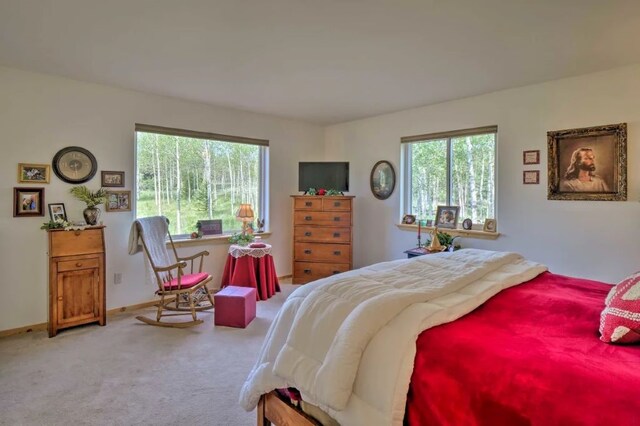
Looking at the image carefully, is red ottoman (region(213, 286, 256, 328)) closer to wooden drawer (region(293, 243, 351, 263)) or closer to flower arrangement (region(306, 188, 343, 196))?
wooden drawer (region(293, 243, 351, 263))

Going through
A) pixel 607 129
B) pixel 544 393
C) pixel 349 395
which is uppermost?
pixel 607 129

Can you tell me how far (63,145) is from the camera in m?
3.60

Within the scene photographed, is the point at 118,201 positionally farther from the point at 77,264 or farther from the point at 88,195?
the point at 77,264

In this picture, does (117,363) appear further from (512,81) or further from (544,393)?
(512,81)

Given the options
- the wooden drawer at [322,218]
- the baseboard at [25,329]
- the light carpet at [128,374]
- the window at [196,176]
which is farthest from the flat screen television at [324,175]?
the baseboard at [25,329]

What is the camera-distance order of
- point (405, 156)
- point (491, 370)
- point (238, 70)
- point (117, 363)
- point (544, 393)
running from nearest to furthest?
1. point (544, 393)
2. point (491, 370)
3. point (117, 363)
4. point (238, 70)
5. point (405, 156)

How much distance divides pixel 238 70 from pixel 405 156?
2.64m

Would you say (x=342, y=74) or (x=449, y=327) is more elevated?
(x=342, y=74)

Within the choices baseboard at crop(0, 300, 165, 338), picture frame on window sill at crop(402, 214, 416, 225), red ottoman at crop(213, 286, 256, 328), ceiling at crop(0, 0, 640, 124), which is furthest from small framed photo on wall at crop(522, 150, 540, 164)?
baseboard at crop(0, 300, 165, 338)

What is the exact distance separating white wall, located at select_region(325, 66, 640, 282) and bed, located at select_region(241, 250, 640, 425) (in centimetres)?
186

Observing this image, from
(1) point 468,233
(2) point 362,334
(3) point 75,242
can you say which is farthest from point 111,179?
(1) point 468,233

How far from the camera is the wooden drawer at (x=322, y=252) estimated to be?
16.3ft

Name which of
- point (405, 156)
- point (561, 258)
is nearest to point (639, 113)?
point (561, 258)

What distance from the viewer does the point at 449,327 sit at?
1.40 m
